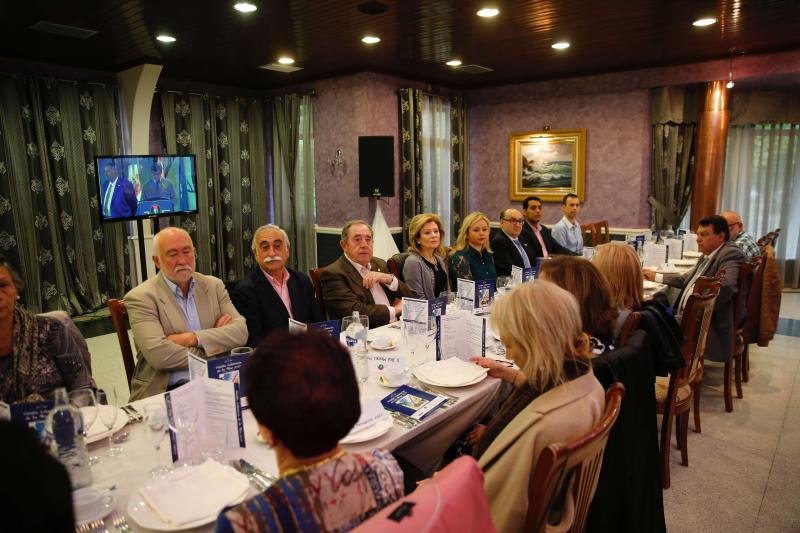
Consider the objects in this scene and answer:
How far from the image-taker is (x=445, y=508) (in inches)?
37.3

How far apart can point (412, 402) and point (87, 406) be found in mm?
1054

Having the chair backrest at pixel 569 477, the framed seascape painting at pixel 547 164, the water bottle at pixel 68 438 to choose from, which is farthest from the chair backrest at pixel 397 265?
the framed seascape painting at pixel 547 164

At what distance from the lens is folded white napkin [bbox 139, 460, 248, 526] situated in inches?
52.5

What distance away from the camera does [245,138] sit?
800 centimetres

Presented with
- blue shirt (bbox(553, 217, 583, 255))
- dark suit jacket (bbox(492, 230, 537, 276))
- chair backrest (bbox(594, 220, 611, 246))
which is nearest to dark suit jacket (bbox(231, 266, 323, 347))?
dark suit jacket (bbox(492, 230, 537, 276))

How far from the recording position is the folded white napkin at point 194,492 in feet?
4.38

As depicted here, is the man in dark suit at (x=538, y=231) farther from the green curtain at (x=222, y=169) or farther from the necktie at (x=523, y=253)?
the green curtain at (x=222, y=169)

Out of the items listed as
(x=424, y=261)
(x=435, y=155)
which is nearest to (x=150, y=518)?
(x=424, y=261)

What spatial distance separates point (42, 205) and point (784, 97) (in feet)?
29.9

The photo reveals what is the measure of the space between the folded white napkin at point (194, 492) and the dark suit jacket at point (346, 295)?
196 cm

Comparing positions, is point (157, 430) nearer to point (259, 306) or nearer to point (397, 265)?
point (259, 306)

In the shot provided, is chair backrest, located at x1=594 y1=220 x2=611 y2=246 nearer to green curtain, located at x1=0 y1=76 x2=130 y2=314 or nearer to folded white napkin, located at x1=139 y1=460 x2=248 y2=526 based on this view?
green curtain, located at x1=0 y1=76 x2=130 y2=314

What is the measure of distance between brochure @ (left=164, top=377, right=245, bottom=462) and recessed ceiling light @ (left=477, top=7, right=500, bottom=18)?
3.84m

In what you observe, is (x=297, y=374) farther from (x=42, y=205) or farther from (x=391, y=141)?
(x=42, y=205)
